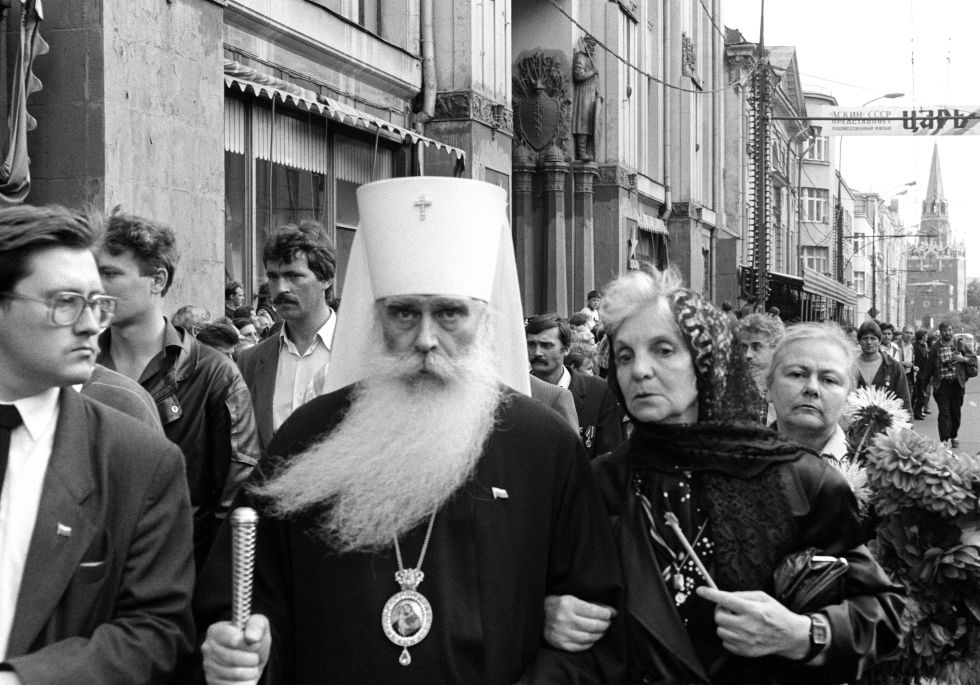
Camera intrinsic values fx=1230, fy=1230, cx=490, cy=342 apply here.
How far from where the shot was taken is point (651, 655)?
120 inches

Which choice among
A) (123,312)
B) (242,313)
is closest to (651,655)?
(123,312)

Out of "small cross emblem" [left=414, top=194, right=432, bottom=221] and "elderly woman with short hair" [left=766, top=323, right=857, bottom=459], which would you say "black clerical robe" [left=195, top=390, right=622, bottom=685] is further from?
"elderly woman with short hair" [left=766, top=323, right=857, bottom=459]

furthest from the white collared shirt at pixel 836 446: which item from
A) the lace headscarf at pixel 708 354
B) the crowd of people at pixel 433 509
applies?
the lace headscarf at pixel 708 354

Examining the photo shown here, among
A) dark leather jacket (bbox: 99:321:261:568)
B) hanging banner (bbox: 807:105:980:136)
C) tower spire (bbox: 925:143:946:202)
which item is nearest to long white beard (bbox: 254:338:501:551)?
dark leather jacket (bbox: 99:321:261:568)

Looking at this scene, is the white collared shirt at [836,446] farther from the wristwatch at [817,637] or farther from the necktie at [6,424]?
the necktie at [6,424]

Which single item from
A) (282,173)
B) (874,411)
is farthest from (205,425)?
(282,173)

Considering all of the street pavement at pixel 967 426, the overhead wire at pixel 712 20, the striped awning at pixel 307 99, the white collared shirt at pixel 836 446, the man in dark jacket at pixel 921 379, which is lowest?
the street pavement at pixel 967 426

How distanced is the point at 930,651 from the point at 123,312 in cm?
291

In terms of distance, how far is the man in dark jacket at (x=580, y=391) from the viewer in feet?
24.5

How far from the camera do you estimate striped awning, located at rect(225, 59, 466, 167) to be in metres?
11.8

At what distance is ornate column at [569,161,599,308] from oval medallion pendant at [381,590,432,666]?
846 inches

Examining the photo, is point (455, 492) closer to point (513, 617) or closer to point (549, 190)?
point (513, 617)

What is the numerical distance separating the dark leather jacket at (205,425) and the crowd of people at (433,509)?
79cm

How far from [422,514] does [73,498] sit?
0.80 meters
